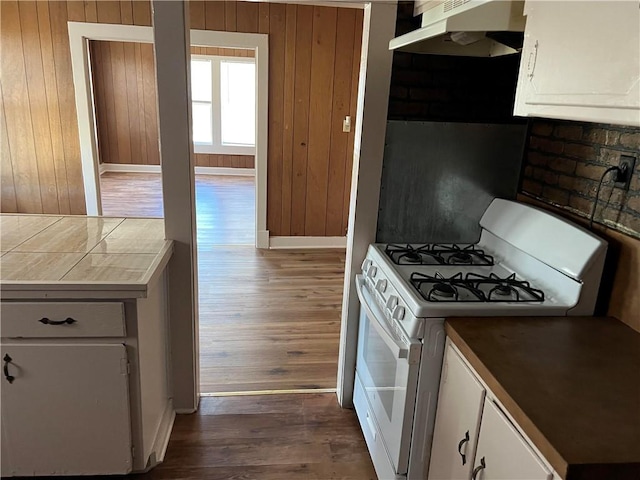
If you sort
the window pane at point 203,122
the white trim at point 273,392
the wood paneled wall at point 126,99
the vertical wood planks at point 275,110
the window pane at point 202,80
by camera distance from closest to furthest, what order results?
1. the white trim at point 273,392
2. the vertical wood planks at point 275,110
3. the wood paneled wall at point 126,99
4. the window pane at point 202,80
5. the window pane at point 203,122

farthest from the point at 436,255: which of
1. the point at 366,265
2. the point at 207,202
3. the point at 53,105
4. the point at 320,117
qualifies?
the point at 207,202

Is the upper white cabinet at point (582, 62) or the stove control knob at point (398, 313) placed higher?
the upper white cabinet at point (582, 62)

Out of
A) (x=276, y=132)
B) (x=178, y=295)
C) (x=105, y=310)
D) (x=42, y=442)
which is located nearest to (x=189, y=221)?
(x=178, y=295)

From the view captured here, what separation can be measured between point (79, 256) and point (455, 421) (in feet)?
4.96

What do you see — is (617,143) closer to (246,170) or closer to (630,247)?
(630,247)

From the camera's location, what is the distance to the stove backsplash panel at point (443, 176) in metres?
2.11

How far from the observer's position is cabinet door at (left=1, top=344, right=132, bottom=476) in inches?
66.7

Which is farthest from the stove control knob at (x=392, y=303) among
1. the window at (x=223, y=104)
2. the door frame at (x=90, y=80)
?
the window at (x=223, y=104)

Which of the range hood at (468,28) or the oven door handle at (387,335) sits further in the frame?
the oven door handle at (387,335)

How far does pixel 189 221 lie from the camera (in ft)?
6.75

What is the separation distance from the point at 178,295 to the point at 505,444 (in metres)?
1.49

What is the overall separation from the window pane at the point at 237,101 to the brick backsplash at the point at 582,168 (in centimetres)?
756

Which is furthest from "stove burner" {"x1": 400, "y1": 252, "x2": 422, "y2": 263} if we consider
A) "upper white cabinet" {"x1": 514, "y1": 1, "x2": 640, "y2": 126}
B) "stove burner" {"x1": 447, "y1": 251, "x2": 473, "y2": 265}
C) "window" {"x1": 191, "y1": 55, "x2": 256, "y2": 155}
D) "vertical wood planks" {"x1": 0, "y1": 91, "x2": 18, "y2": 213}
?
"window" {"x1": 191, "y1": 55, "x2": 256, "y2": 155}

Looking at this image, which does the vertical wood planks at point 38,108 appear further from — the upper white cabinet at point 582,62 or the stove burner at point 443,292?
the upper white cabinet at point 582,62
